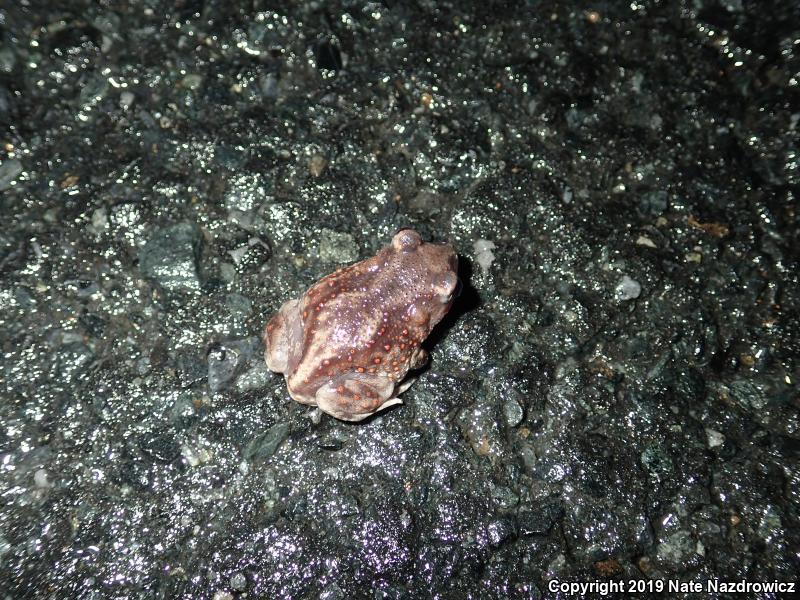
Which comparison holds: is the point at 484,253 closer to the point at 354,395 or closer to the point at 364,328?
the point at 364,328

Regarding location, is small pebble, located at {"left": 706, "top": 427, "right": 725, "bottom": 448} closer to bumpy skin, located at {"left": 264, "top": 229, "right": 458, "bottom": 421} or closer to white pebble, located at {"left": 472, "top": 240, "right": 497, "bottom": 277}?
white pebble, located at {"left": 472, "top": 240, "right": 497, "bottom": 277}

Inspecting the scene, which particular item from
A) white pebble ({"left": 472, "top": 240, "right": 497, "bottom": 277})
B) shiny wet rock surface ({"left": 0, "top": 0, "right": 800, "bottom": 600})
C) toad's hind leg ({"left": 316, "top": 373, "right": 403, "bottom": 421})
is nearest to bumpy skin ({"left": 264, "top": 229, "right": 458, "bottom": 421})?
toad's hind leg ({"left": 316, "top": 373, "right": 403, "bottom": 421})

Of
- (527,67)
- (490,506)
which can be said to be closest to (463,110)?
(527,67)

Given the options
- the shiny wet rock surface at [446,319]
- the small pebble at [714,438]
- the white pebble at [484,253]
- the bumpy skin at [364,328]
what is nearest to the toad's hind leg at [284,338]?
the bumpy skin at [364,328]

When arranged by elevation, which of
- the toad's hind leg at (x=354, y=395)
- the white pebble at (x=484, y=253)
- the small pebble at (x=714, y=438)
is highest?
the white pebble at (x=484, y=253)

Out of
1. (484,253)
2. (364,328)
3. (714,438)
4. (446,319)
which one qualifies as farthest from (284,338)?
(714,438)

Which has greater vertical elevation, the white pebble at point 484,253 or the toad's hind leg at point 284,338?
the white pebble at point 484,253

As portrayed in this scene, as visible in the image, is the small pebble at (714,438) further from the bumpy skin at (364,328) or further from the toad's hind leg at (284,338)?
the toad's hind leg at (284,338)
